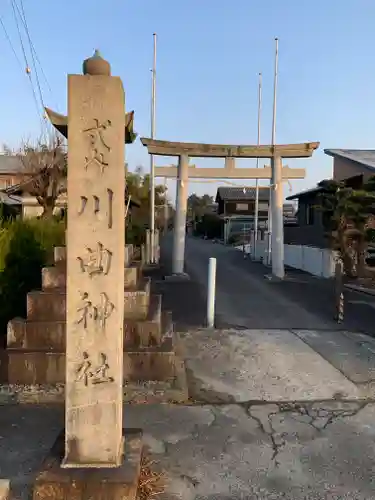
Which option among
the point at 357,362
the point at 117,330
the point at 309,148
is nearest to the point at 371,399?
the point at 357,362

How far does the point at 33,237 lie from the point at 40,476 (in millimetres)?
4702

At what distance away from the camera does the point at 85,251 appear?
9.69 ft

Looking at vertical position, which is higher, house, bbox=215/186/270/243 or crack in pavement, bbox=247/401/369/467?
house, bbox=215/186/270/243

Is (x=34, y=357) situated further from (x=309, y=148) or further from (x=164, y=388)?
(x=309, y=148)

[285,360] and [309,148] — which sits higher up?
[309,148]

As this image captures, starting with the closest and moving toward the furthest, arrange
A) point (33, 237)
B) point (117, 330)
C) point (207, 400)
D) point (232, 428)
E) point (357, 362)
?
point (117, 330) < point (232, 428) < point (207, 400) < point (357, 362) < point (33, 237)

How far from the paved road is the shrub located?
11.5ft

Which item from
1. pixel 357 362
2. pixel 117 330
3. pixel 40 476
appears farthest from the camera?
pixel 357 362

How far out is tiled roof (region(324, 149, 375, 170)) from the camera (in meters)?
17.5

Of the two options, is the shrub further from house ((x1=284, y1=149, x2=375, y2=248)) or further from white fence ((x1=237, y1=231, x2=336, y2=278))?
house ((x1=284, y1=149, x2=375, y2=248))

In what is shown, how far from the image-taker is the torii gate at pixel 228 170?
44.3 feet

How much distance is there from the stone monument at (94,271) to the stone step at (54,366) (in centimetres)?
208

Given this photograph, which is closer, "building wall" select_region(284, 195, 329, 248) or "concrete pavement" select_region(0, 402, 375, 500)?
"concrete pavement" select_region(0, 402, 375, 500)

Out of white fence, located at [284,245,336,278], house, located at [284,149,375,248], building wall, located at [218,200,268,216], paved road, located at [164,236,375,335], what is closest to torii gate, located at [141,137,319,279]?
paved road, located at [164,236,375,335]
